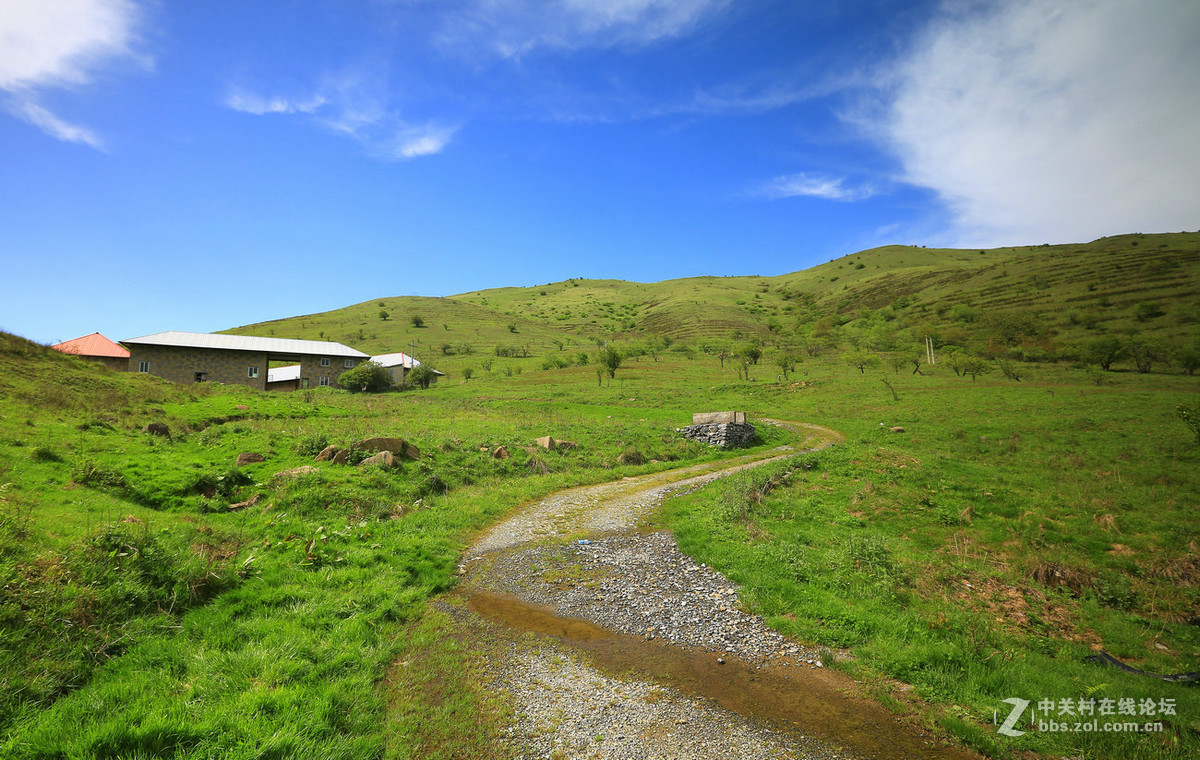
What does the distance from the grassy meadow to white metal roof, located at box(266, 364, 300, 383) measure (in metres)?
39.9

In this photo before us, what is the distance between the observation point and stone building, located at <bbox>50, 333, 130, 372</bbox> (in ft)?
169

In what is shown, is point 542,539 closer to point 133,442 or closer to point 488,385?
point 133,442

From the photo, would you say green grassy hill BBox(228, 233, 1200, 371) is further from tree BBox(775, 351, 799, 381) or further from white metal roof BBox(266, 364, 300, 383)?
white metal roof BBox(266, 364, 300, 383)

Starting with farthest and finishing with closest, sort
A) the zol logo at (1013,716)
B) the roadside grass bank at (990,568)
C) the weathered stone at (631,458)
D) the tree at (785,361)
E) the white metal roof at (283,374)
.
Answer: the tree at (785,361) → the white metal roof at (283,374) → the weathered stone at (631,458) → the roadside grass bank at (990,568) → the zol logo at (1013,716)

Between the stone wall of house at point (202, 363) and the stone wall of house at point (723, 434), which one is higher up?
the stone wall of house at point (202, 363)

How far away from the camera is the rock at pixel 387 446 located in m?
17.9

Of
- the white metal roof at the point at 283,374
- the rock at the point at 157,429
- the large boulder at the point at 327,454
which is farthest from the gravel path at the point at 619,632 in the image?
the white metal roof at the point at 283,374

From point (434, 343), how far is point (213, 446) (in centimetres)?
10999

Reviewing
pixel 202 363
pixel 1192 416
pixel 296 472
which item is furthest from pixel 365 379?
pixel 1192 416

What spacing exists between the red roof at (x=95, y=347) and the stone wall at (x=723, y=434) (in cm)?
6488

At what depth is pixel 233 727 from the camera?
5.03m

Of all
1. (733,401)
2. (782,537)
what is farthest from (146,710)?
(733,401)
